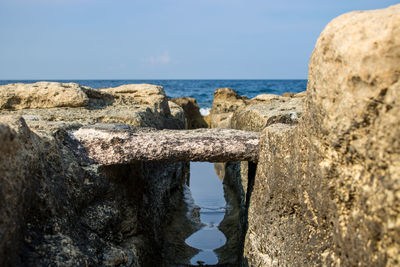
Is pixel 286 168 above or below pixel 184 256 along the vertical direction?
above

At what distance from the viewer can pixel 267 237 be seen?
2.94m

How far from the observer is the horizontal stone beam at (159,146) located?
304cm

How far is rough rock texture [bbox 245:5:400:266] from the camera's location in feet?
5.45

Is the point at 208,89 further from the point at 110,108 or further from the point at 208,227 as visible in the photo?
the point at 110,108

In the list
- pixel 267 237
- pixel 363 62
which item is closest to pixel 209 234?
pixel 267 237

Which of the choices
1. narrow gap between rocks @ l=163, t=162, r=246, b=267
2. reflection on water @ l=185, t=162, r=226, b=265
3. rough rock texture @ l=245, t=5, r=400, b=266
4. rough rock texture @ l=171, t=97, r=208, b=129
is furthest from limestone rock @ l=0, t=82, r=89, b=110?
rough rock texture @ l=171, t=97, r=208, b=129

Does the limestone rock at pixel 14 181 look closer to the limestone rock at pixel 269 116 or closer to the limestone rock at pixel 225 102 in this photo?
the limestone rock at pixel 269 116

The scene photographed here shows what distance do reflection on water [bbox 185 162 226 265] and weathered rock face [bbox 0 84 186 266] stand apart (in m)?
0.64

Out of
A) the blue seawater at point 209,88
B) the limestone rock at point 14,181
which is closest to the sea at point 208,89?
the blue seawater at point 209,88

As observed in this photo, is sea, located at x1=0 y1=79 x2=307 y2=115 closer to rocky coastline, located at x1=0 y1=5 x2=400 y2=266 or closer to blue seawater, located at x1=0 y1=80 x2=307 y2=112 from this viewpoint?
blue seawater, located at x1=0 y1=80 x2=307 y2=112

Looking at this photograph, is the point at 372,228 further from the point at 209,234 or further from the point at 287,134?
the point at 209,234

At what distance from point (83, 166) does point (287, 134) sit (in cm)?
151

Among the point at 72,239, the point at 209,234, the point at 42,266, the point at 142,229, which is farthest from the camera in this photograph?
the point at 209,234

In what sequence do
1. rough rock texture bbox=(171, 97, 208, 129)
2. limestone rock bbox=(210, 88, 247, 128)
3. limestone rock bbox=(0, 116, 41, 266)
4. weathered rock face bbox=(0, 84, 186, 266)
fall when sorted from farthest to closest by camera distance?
rough rock texture bbox=(171, 97, 208, 129) < limestone rock bbox=(210, 88, 247, 128) < weathered rock face bbox=(0, 84, 186, 266) < limestone rock bbox=(0, 116, 41, 266)
